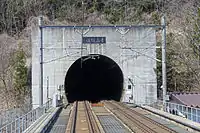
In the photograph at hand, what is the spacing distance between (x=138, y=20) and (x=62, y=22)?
39.8 ft

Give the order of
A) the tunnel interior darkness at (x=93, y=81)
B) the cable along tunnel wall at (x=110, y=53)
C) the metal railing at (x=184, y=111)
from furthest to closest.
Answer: the tunnel interior darkness at (x=93, y=81)
the cable along tunnel wall at (x=110, y=53)
the metal railing at (x=184, y=111)

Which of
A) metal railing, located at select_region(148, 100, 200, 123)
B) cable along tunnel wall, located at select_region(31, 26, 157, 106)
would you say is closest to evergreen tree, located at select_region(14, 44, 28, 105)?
cable along tunnel wall, located at select_region(31, 26, 157, 106)

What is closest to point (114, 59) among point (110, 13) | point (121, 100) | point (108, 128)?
point (121, 100)

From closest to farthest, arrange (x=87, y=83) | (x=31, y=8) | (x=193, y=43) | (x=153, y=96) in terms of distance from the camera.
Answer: (x=153, y=96) < (x=193, y=43) < (x=87, y=83) < (x=31, y=8)

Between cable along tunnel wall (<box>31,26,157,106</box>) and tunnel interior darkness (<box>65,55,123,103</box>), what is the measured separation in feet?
11.7

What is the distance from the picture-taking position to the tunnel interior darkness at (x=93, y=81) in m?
40.4

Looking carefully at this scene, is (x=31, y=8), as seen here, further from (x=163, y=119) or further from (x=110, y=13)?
(x=163, y=119)

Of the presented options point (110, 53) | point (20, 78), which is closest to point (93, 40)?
point (110, 53)

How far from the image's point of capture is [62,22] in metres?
68.8

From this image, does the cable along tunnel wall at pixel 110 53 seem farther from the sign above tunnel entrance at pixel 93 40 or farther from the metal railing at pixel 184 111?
the metal railing at pixel 184 111

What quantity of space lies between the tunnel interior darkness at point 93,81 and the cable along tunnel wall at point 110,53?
11.7ft

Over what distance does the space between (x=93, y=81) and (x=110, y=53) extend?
1694cm

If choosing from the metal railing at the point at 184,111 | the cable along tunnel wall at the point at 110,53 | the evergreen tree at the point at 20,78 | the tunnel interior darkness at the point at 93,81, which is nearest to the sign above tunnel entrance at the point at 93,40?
the cable along tunnel wall at the point at 110,53

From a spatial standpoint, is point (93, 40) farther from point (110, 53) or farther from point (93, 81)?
point (93, 81)
